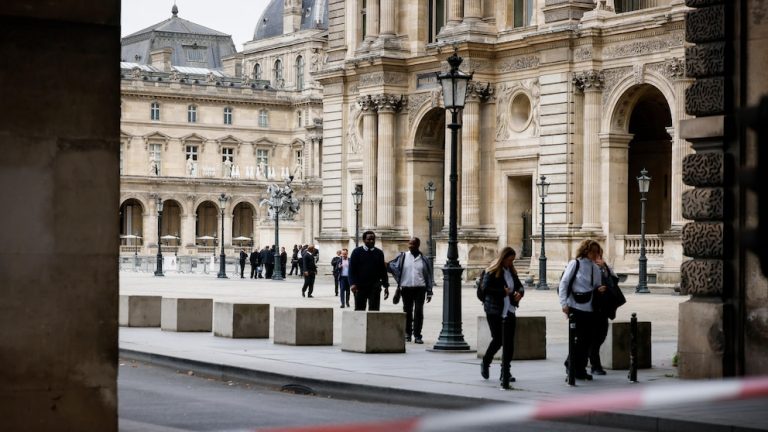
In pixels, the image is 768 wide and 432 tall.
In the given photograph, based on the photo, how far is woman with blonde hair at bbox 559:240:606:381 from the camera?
1908 centimetres

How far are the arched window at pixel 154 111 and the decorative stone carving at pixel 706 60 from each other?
122644 mm

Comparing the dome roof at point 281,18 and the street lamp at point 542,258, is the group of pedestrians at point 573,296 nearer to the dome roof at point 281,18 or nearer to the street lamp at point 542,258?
the street lamp at point 542,258

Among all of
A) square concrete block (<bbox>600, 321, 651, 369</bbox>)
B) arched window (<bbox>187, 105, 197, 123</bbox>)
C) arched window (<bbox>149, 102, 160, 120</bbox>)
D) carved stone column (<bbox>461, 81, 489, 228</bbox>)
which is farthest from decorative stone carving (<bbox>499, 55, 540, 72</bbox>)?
arched window (<bbox>187, 105, 197, 123</bbox>)

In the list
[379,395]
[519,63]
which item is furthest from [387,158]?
[379,395]

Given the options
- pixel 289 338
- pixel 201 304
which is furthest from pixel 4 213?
pixel 201 304

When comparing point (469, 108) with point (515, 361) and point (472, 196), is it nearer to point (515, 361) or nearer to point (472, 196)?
point (472, 196)

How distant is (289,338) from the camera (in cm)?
2602

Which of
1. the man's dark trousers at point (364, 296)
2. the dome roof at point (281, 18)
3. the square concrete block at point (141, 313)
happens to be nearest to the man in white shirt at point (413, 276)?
the man's dark trousers at point (364, 296)

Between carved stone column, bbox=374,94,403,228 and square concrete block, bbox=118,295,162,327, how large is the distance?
33.7 metres

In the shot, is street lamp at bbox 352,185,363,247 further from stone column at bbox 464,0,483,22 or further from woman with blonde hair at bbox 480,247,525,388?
woman with blonde hair at bbox 480,247,525,388

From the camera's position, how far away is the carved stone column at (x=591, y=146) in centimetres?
5569

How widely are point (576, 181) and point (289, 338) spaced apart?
3189cm

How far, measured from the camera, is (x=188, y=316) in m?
29.9

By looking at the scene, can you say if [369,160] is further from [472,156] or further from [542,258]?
[542,258]
